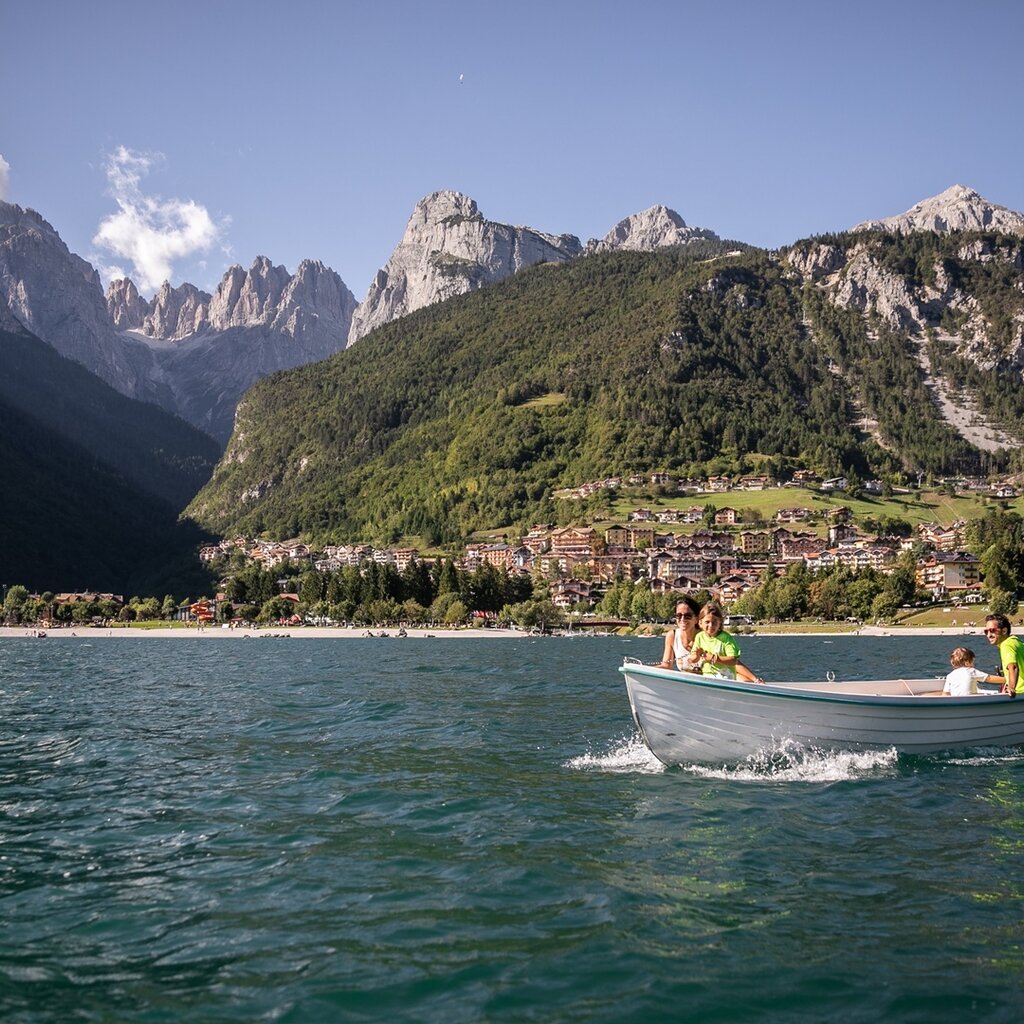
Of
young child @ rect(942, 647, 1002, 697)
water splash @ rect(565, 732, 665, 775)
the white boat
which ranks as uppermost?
young child @ rect(942, 647, 1002, 697)

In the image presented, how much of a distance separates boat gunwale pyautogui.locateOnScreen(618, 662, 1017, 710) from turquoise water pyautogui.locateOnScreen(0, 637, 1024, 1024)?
142 cm

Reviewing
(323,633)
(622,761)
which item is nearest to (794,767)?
(622,761)

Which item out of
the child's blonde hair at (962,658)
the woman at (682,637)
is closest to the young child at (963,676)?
the child's blonde hair at (962,658)

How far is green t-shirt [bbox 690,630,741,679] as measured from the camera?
1977 centimetres

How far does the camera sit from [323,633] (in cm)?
16550

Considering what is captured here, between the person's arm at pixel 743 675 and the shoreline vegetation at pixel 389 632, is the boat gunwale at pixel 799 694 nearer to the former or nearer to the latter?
the person's arm at pixel 743 675

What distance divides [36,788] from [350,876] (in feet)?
33.4

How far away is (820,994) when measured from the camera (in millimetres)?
9227

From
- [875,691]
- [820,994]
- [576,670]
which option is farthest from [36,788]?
[576,670]

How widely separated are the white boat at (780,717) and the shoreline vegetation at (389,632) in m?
120

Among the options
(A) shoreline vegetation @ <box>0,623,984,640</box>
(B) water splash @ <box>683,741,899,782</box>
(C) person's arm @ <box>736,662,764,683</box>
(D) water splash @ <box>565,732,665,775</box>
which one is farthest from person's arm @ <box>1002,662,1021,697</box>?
(A) shoreline vegetation @ <box>0,623,984,640</box>

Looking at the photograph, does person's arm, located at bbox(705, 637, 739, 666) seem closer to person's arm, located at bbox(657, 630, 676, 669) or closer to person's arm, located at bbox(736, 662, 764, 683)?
person's arm, located at bbox(736, 662, 764, 683)

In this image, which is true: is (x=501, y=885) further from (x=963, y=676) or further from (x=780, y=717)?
(x=963, y=676)

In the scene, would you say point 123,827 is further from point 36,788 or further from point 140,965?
point 140,965
